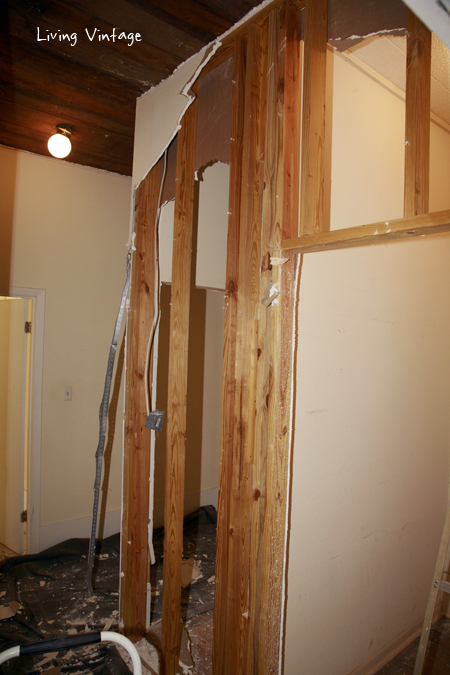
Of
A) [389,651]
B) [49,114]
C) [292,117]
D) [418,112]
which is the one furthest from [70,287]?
[389,651]

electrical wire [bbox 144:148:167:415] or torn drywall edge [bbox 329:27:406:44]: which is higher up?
torn drywall edge [bbox 329:27:406:44]

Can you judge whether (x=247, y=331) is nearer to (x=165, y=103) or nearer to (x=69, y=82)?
(x=165, y=103)

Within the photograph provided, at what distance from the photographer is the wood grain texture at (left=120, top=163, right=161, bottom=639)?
2.09m

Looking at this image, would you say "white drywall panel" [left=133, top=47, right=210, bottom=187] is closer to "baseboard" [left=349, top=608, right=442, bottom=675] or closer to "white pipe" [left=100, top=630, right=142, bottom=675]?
"white pipe" [left=100, top=630, right=142, bottom=675]

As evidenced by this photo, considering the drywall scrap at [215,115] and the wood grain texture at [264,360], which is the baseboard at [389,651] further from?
the drywall scrap at [215,115]

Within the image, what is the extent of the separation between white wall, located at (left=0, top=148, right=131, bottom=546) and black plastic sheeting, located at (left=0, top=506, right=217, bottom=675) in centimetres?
23

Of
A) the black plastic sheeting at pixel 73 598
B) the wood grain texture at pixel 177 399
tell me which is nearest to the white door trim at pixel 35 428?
the black plastic sheeting at pixel 73 598

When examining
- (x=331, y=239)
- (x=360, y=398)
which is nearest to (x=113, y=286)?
(x=360, y=398)

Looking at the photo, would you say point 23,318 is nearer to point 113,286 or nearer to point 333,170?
point 113,286

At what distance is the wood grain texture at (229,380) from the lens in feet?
5.19

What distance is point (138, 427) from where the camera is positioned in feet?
6.91

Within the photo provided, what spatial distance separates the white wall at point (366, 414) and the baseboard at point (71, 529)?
1997 mm

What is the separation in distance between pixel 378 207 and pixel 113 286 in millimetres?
2107

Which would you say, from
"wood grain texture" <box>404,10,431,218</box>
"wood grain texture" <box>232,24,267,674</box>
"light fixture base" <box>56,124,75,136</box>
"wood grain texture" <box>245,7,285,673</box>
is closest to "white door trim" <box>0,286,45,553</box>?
"light fixture base" <box>56,124,75,136</box>
